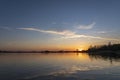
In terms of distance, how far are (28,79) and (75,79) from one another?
6.47 metres

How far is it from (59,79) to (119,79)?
821cm

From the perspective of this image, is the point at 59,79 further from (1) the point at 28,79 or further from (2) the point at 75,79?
(1) the point at 28,79

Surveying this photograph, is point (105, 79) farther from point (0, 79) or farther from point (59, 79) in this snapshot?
point (0, 79)

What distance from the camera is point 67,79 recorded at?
28625 mm

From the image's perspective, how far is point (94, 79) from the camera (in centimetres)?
2838

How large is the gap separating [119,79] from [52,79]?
30.1 feet

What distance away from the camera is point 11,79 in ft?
92.3

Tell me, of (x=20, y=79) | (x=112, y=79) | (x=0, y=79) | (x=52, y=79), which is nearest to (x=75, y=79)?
(x=52, y=79)

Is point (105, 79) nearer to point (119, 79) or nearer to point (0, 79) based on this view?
point (119, 79)

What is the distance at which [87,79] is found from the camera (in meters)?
28.4

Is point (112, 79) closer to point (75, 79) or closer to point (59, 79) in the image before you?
point (75, 79)

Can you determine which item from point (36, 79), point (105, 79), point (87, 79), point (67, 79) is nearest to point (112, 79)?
point (105, 79)

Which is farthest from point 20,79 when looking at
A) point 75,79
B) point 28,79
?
point 75,79

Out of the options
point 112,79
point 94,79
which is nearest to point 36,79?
point 94,79
